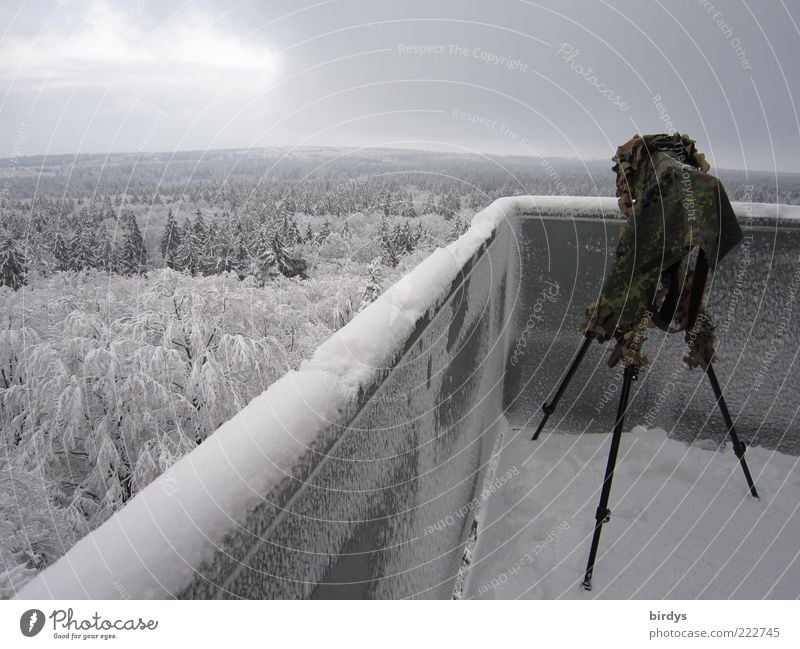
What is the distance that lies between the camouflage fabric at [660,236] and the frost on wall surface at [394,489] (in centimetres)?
47

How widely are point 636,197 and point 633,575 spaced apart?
134 cm

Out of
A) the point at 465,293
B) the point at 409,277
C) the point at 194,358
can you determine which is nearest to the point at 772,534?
the point at 465,293

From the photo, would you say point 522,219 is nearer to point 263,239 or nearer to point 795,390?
point 795,390

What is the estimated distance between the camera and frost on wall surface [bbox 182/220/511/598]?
541 millimetres

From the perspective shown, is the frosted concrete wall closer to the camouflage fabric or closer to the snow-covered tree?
the camouflage fabric

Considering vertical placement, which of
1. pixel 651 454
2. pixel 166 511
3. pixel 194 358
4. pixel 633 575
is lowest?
pixel 194 358

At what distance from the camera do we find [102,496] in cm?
847

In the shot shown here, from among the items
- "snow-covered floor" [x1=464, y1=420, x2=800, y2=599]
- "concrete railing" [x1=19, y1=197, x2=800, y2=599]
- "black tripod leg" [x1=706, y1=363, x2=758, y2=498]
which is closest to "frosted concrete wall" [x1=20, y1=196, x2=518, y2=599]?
"concrete railing" [x1=19, y1=197, x2=800, y2=599]

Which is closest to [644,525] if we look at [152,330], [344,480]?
[344,480]

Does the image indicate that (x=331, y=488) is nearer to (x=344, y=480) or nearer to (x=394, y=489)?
(x=344, y=480)

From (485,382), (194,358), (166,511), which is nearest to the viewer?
(166,511)

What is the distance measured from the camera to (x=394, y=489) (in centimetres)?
95

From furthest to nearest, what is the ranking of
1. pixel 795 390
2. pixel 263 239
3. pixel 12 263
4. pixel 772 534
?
pixel 263 239 < pixel 12 263 < pixel 795 390 < pixel 772 534

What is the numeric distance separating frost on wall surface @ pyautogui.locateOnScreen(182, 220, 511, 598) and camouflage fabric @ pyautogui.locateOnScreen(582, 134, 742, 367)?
18.6 inches
